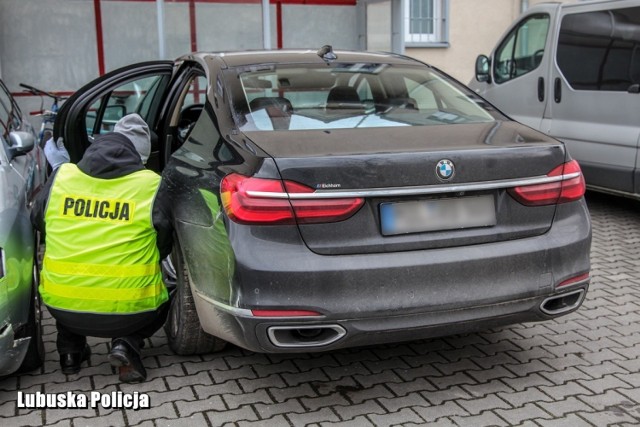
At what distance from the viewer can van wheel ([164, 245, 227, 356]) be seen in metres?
4.02

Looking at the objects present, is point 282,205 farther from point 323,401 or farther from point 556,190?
point 556,190

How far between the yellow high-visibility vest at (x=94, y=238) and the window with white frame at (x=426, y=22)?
34.5 feet

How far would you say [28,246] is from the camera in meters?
3.97

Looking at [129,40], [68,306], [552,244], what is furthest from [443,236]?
[129,40]

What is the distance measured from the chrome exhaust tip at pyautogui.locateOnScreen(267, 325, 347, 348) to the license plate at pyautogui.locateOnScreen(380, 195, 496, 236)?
1.50 ft

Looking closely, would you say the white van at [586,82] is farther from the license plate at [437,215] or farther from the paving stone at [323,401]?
the paving stone at [323,401]

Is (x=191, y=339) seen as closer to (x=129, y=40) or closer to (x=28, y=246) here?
(x=28, y=246)

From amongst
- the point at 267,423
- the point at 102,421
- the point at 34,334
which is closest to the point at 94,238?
the point at 34,334

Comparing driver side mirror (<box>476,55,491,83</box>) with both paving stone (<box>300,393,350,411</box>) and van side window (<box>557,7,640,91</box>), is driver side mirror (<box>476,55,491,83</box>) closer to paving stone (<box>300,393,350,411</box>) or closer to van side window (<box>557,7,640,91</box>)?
van side window (<box>557,7,640,91</box>)

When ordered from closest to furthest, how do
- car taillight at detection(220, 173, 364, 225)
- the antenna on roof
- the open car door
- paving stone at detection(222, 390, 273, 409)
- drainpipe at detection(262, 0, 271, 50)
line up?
car taillight at detection(220, 173, 364, 225)
paving stone at detection(222, 390, 273, 409)
the antenna on roof
the open car door
drainpipe at detection(262, 0, 271, 50)

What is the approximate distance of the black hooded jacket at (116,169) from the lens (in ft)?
12.5

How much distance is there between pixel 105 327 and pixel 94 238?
0.43 metres

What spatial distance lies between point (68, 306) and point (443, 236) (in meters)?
1.80

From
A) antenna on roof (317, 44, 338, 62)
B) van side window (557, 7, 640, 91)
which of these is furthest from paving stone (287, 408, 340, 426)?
van side window (557, 7, 640, 91)
